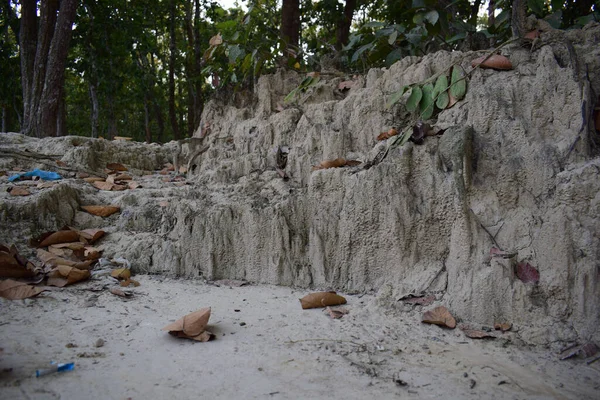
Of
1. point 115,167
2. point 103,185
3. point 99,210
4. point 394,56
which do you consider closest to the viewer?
point 99,210

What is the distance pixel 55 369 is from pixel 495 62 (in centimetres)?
318

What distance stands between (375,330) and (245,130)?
2815mm

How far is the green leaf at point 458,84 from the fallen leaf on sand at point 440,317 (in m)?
1.53

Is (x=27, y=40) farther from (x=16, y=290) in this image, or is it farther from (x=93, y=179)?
(x=16, y=290)

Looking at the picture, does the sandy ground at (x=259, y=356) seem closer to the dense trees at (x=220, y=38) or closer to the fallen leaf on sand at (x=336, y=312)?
the fallen leaf on sand at (x=336, y=312)

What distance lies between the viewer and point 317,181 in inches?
128

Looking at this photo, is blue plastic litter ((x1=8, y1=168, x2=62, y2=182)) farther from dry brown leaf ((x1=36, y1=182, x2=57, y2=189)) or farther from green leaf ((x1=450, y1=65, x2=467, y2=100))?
green leaf ((x1=450, y1=65, x2=467, y2=100))

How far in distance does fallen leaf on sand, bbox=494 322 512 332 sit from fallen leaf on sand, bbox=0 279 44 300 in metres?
2.51

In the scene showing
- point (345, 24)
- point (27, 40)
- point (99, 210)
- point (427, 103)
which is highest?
point (345, 24)

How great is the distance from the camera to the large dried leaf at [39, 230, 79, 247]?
10.6 ft

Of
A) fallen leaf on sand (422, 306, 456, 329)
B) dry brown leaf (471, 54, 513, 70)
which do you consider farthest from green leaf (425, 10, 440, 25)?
fallen leaf on sand (422, 306, 456, 329)

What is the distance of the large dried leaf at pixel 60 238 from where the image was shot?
127 inches

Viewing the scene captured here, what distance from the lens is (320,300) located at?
272 cm

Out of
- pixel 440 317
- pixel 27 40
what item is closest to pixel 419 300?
pixel 440 317
